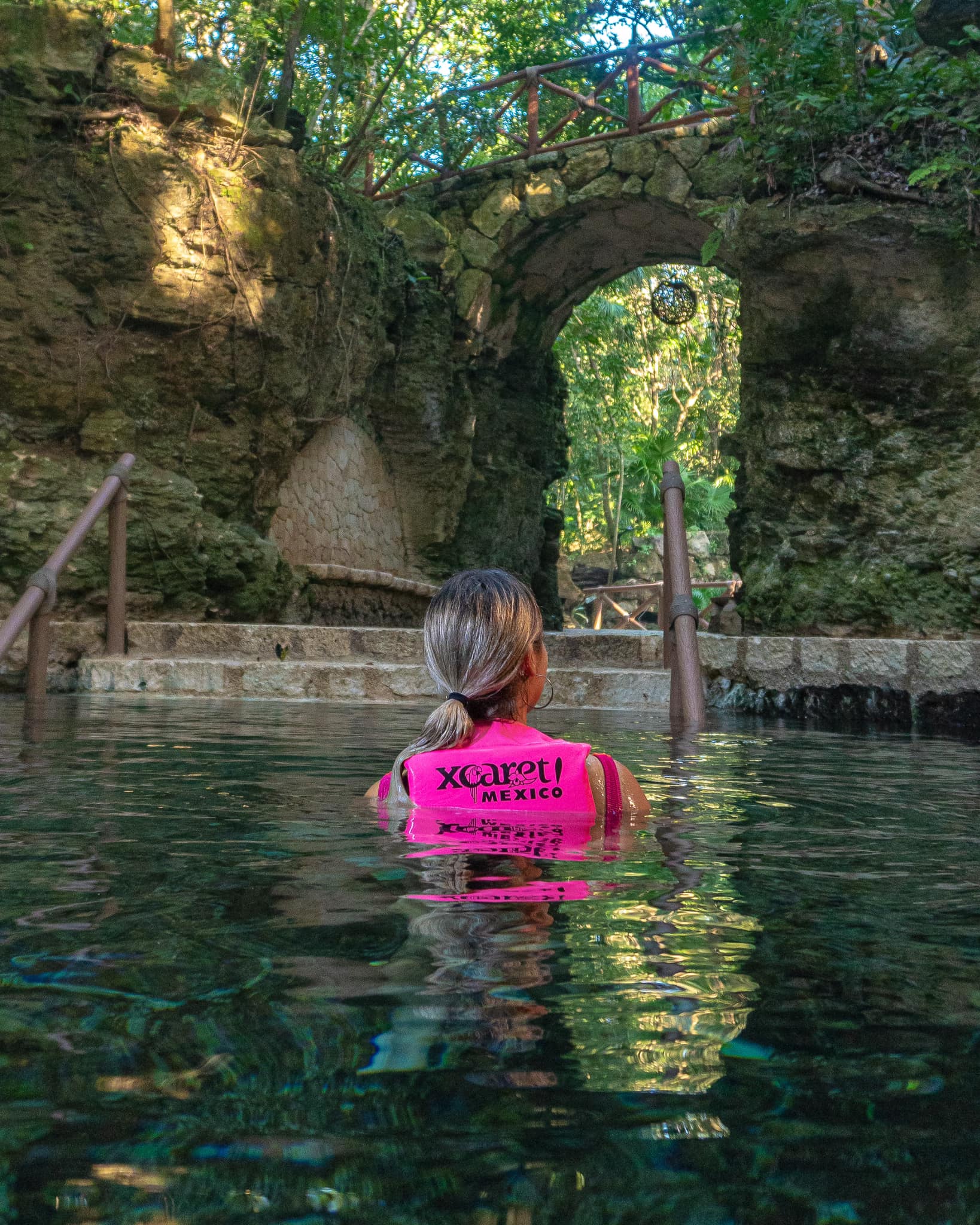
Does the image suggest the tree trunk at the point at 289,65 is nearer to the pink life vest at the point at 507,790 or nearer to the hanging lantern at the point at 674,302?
the hanging lantern at the point at 674,302

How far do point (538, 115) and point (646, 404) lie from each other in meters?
12.2

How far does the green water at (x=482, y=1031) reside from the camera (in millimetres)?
865

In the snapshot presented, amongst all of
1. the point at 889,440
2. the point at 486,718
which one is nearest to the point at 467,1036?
the point at 486,718

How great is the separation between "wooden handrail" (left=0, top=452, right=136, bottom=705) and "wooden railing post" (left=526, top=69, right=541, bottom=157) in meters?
6.97

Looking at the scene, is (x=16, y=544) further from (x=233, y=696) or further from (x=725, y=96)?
(x=725, y=96)

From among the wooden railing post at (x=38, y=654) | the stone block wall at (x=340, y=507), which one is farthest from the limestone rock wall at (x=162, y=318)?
the wooden railing post at (x=38, y=654)

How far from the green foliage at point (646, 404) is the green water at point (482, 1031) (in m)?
17.3

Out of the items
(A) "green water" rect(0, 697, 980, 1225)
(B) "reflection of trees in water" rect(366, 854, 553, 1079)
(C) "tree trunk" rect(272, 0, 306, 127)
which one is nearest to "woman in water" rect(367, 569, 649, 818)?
(A) "green water" rect(0, 697, 980, 1225)

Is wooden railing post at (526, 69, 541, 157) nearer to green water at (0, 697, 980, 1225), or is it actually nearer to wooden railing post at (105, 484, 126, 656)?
wooden railing post at (105, 484, 126, 656)

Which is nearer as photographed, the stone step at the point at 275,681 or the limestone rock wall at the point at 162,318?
the stone step at the point at 275,681

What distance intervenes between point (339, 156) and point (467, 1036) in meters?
13.4

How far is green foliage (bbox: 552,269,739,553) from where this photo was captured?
820 inches

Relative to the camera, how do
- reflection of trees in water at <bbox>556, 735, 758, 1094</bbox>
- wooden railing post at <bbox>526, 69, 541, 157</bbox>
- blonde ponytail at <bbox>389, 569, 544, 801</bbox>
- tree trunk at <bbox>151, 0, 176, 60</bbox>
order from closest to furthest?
reflection of trees in water at <bbox>556, 735, 758, 1094</bbox>, blonde ponytail at <bbox>389, 569, 544, 801</bbox>, tree trunk at <bbox>151, 0, 176, 60</bbox>, wooden railing post at <bbox>526, 69, 541, 157</bbox>

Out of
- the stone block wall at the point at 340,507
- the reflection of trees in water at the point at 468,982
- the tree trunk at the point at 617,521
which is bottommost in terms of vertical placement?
the reflection of trees in water at the point at 468,982
